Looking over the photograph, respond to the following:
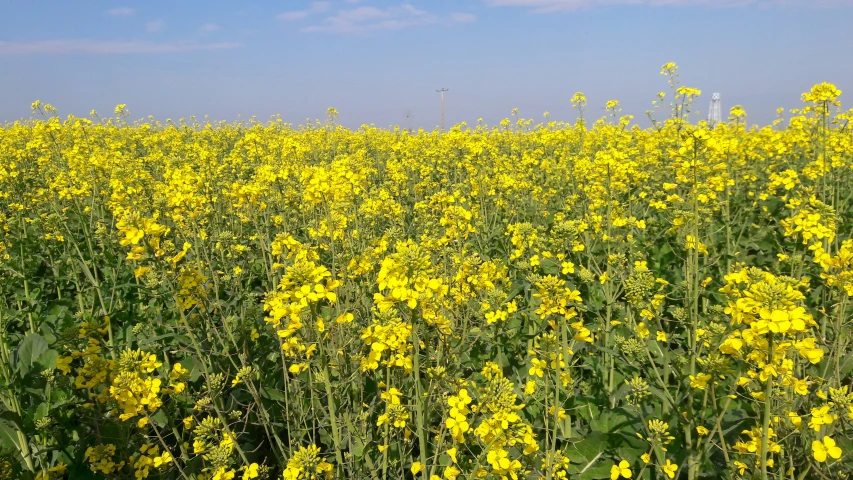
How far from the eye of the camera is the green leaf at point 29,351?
10.1 feet

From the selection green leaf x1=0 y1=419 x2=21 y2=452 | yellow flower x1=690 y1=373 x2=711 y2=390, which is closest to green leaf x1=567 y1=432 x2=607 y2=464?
yellow flower x1=690 y1=373 x2=711 y2=390

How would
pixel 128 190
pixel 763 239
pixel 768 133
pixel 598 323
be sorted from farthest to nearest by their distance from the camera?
pixel 768 133 < pixel 763 239 < pixel 128 190 < pixel 598 323

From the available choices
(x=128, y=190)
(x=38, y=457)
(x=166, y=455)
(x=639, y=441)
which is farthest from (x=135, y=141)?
(x=639, y=441)

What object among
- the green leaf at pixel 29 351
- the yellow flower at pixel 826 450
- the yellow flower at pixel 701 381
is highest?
the yellow flower at pixel 701 381

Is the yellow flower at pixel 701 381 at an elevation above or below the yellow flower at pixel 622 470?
above

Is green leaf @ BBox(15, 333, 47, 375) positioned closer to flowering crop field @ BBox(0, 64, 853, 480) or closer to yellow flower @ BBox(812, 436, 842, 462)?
flowering crop field @ BBox(0, 64, 853, 480)

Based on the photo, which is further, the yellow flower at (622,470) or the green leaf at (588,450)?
the green leaf at (588,450)

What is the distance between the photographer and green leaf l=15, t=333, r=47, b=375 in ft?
10.1

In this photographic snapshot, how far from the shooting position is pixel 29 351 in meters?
3.15

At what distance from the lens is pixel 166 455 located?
215cm

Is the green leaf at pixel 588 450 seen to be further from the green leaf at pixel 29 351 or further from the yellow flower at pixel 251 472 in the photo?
the green leaf at pixel 29 351

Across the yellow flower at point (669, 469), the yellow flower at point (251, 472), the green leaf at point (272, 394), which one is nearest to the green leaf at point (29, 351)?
the green leaf at point (272, 394)

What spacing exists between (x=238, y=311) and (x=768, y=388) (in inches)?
144

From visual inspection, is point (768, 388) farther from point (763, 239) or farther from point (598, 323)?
point (763, 239)
